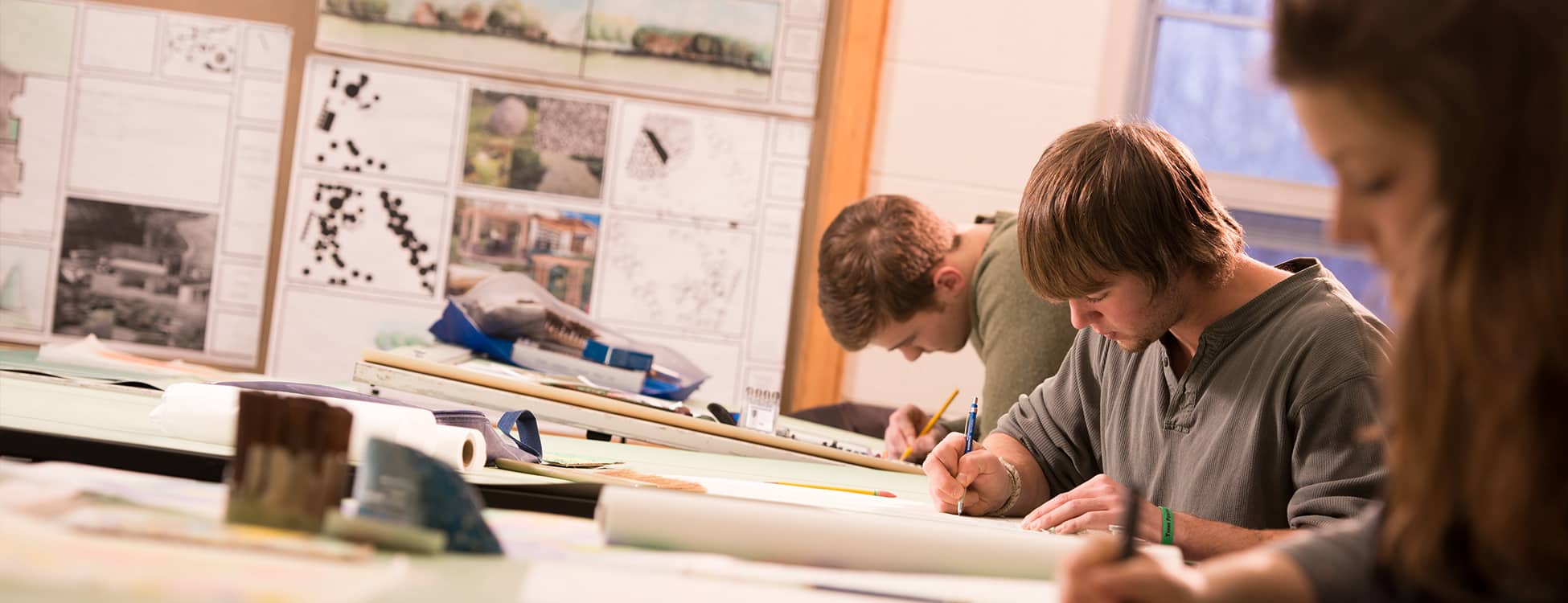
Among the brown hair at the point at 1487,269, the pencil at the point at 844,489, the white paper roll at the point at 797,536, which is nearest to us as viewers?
the brown hair at the point at 1487,269

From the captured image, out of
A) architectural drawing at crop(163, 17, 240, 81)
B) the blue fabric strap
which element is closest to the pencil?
the blue fabric strap

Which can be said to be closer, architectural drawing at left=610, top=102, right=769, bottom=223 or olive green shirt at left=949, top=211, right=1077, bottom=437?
olive green shirt at left=949, top=211, right=1077, bottom=437

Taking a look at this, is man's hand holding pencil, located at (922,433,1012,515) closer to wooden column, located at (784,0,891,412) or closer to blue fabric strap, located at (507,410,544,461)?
blue fabric strap, located at (507,410,544,461)

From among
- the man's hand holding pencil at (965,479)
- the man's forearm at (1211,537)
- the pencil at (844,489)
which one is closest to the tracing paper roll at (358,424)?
the pencil at (844,489)

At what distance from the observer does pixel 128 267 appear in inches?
167

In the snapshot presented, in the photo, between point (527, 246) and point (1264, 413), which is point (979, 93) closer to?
point (527, 246)

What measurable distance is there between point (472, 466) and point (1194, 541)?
899 mm

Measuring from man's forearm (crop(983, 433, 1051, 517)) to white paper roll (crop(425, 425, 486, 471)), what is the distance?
30.5 inches

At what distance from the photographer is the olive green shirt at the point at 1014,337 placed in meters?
2.47

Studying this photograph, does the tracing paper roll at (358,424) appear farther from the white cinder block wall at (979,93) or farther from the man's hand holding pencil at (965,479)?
the white cinder block wall at (979,93)

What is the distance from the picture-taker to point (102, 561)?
819mm

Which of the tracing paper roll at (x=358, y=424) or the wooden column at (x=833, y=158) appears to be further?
the wooden column at (x=833, y=158)

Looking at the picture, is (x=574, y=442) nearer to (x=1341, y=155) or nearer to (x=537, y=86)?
(x=1341, y=155)

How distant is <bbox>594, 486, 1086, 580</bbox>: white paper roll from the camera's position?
43.5 inches
